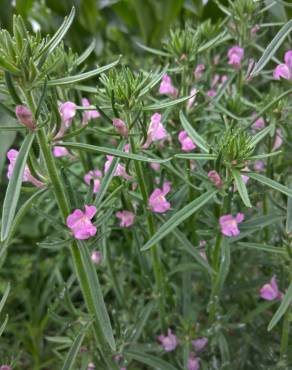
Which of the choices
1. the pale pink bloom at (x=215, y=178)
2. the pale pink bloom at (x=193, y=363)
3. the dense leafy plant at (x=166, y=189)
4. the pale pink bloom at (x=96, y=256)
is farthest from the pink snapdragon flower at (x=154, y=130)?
the pale pink bloom at (x=193, y=363)

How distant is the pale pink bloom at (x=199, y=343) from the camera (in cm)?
112

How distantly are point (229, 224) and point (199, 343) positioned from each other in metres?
0.32

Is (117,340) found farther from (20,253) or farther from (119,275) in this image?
(20,253)

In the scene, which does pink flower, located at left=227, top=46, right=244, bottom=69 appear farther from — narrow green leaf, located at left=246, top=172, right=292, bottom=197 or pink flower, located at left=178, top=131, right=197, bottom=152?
narrow green leaf, located at left=246, top=172, right=292, bottom=197

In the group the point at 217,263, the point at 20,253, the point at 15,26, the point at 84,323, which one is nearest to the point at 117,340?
the point at 84,323

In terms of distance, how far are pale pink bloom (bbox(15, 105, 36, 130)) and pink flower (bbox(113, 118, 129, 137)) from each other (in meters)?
0.14

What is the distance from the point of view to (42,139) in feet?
2.57

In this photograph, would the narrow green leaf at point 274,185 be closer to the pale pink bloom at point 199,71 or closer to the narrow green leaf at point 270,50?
the narrow green leaf at point 270,50

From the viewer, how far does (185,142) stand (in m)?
1.02

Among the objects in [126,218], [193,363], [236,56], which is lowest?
[193,363]

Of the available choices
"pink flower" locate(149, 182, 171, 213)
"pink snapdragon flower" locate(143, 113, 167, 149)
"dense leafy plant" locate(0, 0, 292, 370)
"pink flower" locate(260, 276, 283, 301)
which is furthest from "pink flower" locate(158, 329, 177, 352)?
"pink snapdragon flower" locate(143, 113, 167, 149)

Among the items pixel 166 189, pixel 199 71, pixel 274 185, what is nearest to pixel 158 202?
pixel 166 189

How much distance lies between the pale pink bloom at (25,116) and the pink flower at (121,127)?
0.47ft

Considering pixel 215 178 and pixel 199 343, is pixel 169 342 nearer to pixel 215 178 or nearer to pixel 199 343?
pixel 199 343
